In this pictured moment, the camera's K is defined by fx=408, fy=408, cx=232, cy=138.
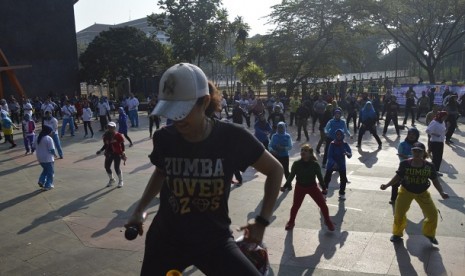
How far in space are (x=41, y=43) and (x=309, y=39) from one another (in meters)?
20.5

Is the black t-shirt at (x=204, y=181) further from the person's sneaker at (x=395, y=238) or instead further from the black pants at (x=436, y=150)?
the black pants at (x=436, y=150)

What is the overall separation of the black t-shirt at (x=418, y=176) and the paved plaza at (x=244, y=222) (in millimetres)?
846

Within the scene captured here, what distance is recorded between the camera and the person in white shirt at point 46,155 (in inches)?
363

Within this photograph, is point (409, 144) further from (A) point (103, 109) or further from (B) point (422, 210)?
(A) point (103, 109)

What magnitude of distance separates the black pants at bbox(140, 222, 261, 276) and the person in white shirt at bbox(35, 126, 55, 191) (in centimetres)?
759

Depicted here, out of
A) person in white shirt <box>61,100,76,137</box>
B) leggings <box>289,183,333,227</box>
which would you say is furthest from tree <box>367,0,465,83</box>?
leggings <box>289,183,333,227</box>

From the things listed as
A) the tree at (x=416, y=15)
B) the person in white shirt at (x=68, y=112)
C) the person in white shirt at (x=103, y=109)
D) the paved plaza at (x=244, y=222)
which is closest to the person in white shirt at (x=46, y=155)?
the paved plaza at (x=244, y=222)

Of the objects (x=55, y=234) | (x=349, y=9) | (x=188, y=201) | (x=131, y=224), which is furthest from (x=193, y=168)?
(x=349, y=9)

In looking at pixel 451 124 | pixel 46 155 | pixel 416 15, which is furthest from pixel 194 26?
pixel 46 155

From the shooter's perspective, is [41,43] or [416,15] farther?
[41,43]

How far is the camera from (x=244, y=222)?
7.04 m

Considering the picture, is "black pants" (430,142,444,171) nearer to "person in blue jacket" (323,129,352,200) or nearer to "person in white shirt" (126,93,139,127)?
"person in blue jacket" (323,129,352,200)

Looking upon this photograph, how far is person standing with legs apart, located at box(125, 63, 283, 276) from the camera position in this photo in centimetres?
241

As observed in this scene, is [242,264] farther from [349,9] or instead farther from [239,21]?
[239,21]
